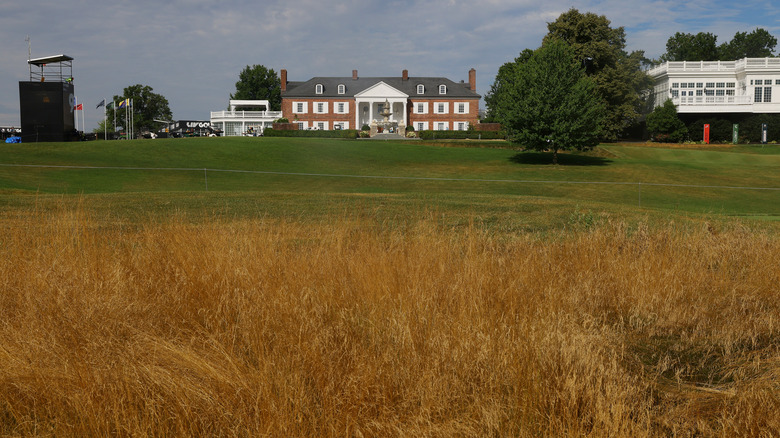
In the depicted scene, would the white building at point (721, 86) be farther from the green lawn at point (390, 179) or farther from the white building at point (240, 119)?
the white building at point (240, 119)

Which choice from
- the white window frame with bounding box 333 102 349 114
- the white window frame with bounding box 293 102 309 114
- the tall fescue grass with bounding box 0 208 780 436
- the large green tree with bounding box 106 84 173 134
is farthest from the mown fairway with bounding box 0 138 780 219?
the large green tree with bounding box 106 84 173 134

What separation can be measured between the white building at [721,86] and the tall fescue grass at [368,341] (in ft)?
200

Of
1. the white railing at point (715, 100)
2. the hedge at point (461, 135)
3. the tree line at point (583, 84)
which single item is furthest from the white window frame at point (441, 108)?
the white railing at point (715, 100)

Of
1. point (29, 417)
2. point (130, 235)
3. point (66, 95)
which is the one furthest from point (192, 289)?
point (66, 95)

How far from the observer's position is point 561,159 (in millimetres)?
41219

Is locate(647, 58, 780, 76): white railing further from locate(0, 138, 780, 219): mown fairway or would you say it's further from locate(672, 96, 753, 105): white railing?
locate(0, 138, 780, 219): mown fairway

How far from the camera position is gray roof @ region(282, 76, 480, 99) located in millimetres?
82125

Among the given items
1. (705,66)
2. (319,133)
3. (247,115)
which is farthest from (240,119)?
(705,66)

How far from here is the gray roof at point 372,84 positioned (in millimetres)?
82125

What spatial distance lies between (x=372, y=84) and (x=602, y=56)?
1392 inches

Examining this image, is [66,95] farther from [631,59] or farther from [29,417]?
[631,59]

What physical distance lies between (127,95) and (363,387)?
371 ft

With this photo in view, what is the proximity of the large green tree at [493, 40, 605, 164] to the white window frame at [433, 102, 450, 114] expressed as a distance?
148 feet

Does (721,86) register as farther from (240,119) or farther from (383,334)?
(383,334)
